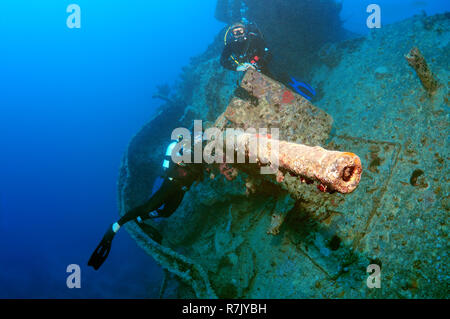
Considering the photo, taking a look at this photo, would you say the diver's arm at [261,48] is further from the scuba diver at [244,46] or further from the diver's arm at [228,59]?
the diver's arm at [228,59]

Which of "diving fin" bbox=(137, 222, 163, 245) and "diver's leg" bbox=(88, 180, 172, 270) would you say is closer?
"diver's leg" bbox=(88, 180, 172, 270)

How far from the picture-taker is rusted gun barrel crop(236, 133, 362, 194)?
1.04 meters

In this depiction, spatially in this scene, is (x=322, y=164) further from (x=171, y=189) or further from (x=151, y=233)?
(x=151, y=233)

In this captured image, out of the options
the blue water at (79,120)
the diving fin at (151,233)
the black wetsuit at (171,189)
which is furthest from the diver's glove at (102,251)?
the blue water at (79,120)

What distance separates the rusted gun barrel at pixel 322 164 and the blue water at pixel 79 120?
1422cm

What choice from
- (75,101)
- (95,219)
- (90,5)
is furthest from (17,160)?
(90,5)

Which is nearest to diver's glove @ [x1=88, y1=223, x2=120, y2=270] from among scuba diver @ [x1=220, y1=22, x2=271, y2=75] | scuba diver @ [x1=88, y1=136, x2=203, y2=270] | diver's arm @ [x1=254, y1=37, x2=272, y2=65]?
scuba diver @ [x1=88, y1=136, x2=203, y2=270]

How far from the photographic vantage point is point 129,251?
20.2 meters

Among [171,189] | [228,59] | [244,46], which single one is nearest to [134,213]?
[171,189]

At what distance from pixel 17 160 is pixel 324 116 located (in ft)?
236

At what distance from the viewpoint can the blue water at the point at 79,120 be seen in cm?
1981

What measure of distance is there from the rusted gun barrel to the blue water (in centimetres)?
1422

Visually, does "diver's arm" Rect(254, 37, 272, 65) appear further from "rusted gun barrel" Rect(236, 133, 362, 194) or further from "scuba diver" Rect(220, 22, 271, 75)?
"rusted gun barrel" Rect(236, 133, 362, 194)
